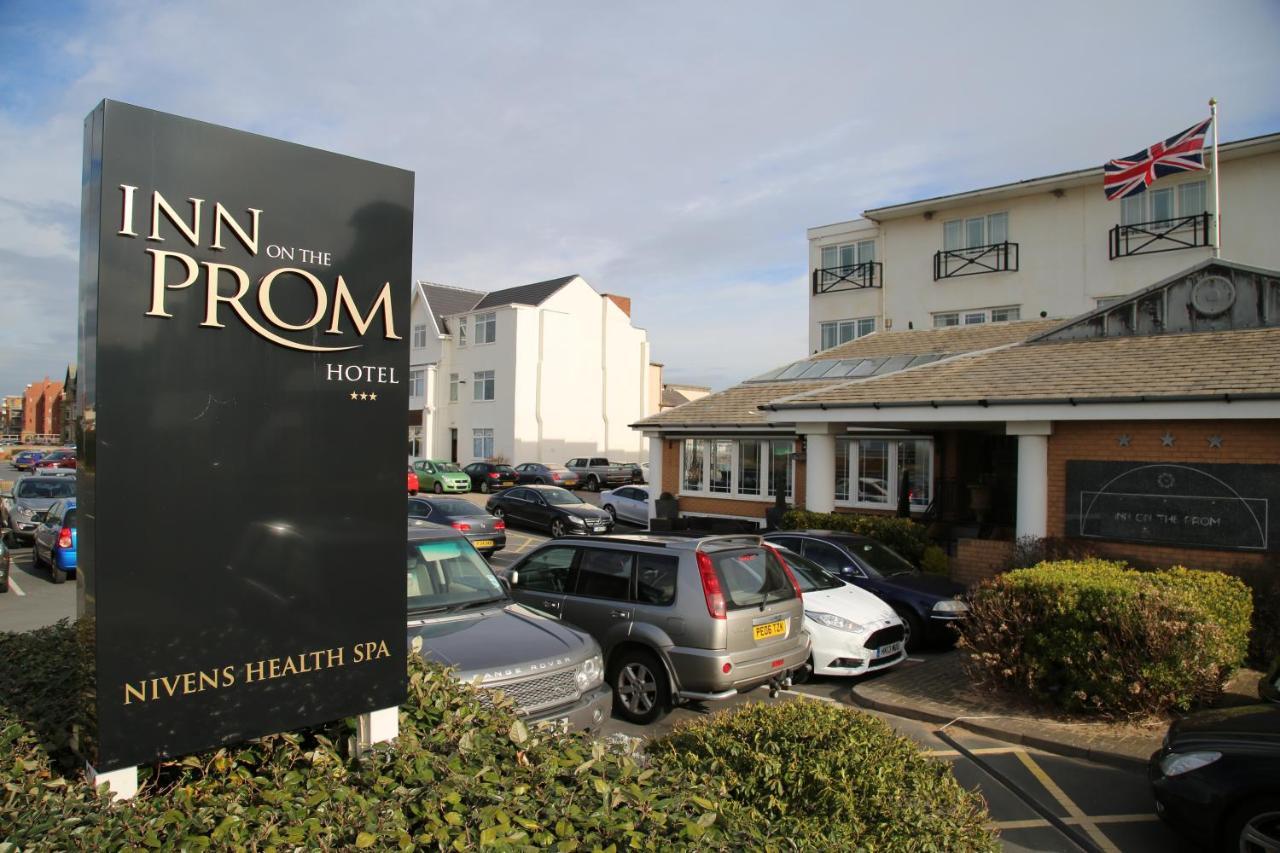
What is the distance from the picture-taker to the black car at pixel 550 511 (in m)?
22.2

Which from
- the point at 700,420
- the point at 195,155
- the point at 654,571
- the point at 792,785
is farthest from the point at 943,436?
the point at 195,155

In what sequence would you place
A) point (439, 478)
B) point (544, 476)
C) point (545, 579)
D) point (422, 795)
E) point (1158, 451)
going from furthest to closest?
point (544, 476) → point (439, 478) → point (1158, 451) → point (545, 579) → point (422, 795)

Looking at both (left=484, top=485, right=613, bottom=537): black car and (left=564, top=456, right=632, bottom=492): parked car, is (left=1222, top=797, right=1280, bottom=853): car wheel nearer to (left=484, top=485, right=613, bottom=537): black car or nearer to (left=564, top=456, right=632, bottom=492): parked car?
(left=484, top=485, right=613, bottom=537): black car

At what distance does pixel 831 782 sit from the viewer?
3.14m

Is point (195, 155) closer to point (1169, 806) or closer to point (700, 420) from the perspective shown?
point (1169, 806)

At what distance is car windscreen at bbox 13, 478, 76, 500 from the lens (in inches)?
804

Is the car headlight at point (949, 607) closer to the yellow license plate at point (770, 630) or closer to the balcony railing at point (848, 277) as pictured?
the yellow license plate at point (770, 630)

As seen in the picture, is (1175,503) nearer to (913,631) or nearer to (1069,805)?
(913,631)

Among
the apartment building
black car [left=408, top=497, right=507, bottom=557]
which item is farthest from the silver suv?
the apartment building

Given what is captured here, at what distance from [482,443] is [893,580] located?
127 feet

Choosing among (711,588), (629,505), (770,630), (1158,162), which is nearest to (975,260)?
(1158,162)

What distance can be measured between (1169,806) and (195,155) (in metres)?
5.96

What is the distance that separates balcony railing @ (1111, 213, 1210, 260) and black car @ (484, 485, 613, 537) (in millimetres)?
19884

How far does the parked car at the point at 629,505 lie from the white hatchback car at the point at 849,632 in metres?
15.9
